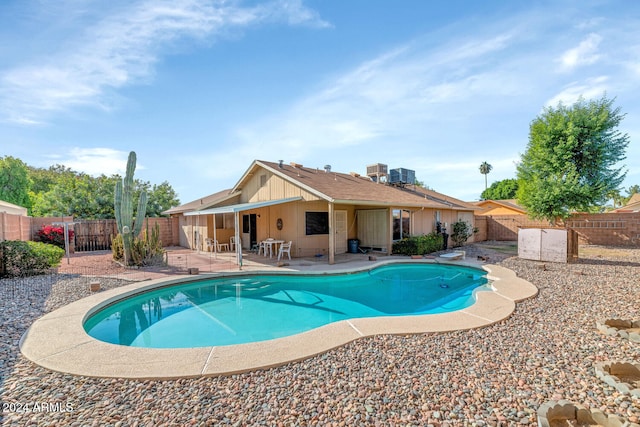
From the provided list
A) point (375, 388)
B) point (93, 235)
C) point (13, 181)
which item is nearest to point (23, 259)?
point (93, 235)

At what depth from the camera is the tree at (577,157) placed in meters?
17.0

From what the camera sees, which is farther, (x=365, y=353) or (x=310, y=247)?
(x=310, y=247)

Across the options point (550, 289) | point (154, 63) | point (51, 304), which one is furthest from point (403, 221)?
point (51, 304)

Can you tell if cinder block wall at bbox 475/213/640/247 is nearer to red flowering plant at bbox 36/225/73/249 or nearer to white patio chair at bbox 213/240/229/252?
white patio chair at bbox 213/240/229/252

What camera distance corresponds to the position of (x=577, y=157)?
1777cm

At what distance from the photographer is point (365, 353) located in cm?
418

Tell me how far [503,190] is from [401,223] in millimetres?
42388

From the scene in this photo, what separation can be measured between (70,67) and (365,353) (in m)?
11.5

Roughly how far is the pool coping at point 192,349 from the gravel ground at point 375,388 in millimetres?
152

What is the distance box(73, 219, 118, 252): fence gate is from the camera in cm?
1689

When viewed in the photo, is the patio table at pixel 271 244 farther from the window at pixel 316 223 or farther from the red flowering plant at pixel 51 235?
the red flowering plant at pixel 51 235

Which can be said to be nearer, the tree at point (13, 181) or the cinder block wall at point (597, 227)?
the cinder block wall at point (597, 227)

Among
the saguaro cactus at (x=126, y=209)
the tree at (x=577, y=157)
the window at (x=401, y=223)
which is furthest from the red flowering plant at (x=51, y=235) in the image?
the tree at (x=577, y=157)

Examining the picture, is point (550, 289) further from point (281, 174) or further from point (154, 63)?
point (154, 63)
